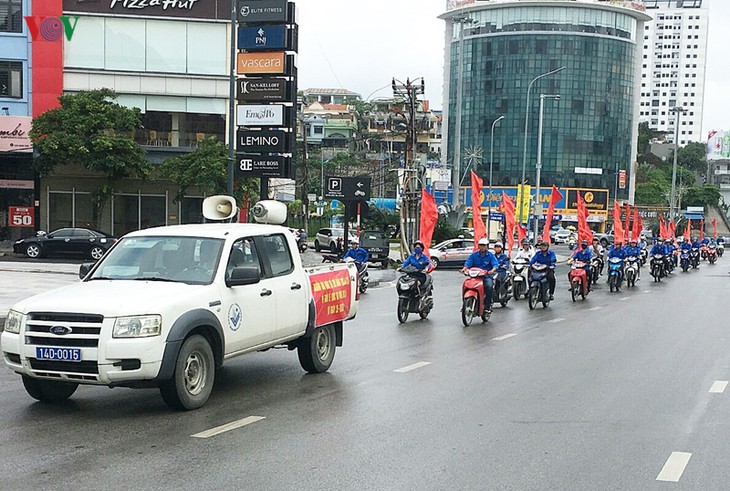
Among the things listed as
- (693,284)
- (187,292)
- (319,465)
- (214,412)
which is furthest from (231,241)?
(693,284)

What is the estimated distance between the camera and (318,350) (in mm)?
10578

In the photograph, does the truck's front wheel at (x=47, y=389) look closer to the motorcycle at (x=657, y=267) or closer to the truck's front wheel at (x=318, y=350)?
the truck's front wheel at (x=318, y=350)

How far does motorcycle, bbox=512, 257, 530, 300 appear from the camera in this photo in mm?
22609

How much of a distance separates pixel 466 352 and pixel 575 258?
39.5ft

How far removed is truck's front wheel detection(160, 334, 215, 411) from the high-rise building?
195m

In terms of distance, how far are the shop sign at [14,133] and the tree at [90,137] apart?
94cm

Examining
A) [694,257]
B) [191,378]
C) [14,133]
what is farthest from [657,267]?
[14,133]

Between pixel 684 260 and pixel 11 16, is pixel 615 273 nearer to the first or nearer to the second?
pixel 684 260

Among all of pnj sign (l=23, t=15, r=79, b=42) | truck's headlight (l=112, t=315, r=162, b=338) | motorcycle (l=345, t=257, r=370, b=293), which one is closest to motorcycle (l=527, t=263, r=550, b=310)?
motorcycle (l=345, t=257, r=370, b=293)

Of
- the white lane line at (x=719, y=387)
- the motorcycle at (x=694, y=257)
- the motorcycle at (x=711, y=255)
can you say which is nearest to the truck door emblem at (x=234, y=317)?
the white lane line at (x=719, y=387)

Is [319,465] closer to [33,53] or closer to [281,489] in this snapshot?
[281,489]

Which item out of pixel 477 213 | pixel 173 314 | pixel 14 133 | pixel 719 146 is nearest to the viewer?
pixel 173 314

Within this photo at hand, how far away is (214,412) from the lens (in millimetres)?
8125

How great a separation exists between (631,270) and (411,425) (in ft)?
76.5
